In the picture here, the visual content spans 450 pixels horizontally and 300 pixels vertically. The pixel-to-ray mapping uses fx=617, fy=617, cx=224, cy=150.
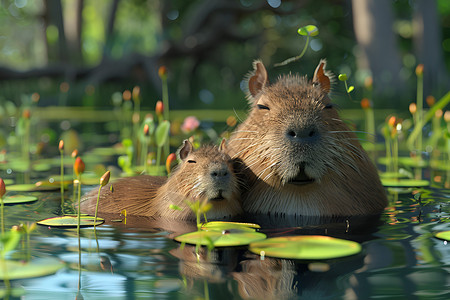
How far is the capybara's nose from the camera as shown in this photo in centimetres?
361

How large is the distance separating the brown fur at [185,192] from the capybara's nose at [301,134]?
0.45 meters

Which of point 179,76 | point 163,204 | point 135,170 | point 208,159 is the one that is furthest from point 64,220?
point 179,76

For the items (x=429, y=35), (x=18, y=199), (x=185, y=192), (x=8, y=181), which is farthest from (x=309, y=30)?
(x=429, y=35)

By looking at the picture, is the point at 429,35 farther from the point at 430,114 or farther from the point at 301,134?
the point at 301,134

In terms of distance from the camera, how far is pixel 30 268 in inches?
107

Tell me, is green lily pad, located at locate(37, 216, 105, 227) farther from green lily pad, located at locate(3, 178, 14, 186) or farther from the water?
green lily pad, located at locate(3, 178, 14, 186)

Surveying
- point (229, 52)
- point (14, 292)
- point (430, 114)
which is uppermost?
point (229, 52)

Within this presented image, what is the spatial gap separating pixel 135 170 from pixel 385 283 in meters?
3.93

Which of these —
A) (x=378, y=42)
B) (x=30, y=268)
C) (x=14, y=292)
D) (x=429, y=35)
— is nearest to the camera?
(x=14, y=292)

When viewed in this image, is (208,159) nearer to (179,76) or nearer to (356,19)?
(356,19)

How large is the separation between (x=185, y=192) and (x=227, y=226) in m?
0.47

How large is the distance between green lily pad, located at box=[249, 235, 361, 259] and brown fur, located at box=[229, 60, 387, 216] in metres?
0.62

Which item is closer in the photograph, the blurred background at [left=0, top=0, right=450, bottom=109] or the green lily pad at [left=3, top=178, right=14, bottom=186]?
the green lily pad at [left=3, top=178, right=14, bottom=186]

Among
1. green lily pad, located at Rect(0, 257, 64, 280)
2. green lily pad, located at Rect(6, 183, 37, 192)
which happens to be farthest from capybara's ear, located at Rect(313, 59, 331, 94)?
green lily pad, located at Rect(6, 183, 37, 192)
